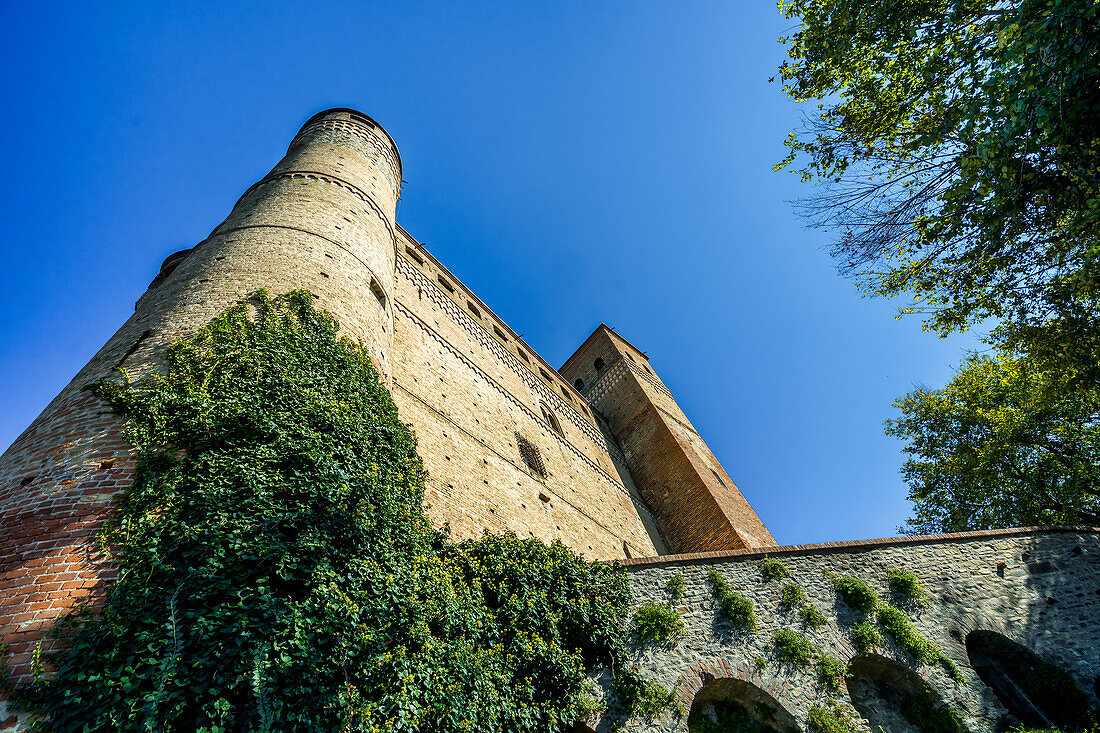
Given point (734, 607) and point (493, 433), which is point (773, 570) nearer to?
point (734, 607)

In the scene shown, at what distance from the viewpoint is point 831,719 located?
5.93 m

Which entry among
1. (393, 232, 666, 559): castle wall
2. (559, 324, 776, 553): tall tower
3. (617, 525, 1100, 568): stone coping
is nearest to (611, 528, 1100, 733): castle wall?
(617, 525, 1100, 568): stone coping

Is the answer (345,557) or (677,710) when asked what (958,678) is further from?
(345,557)

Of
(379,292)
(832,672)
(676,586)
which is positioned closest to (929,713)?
(832,672)

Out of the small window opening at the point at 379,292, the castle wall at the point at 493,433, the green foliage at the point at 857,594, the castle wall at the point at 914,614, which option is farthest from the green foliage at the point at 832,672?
the small window opening at the point at 379,292

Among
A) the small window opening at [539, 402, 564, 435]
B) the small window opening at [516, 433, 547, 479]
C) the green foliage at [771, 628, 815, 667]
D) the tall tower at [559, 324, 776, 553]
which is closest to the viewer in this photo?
the green foliage at [771, 628, 815, 667]

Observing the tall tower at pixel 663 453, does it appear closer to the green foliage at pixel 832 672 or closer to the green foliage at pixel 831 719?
the green foliage at pixel 832 672

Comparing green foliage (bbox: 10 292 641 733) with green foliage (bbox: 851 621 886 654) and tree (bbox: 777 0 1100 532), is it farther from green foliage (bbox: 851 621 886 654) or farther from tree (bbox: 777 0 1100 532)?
tree (bbox: 777 0 1100 532)

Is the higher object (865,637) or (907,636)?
(865,637)

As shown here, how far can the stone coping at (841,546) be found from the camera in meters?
7.52

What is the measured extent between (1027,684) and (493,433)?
8.87m

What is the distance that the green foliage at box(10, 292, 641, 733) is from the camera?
3.37 meters

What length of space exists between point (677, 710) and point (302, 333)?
6143 millimetres

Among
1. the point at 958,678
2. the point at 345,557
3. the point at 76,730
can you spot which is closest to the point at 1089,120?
the point at 958,678
